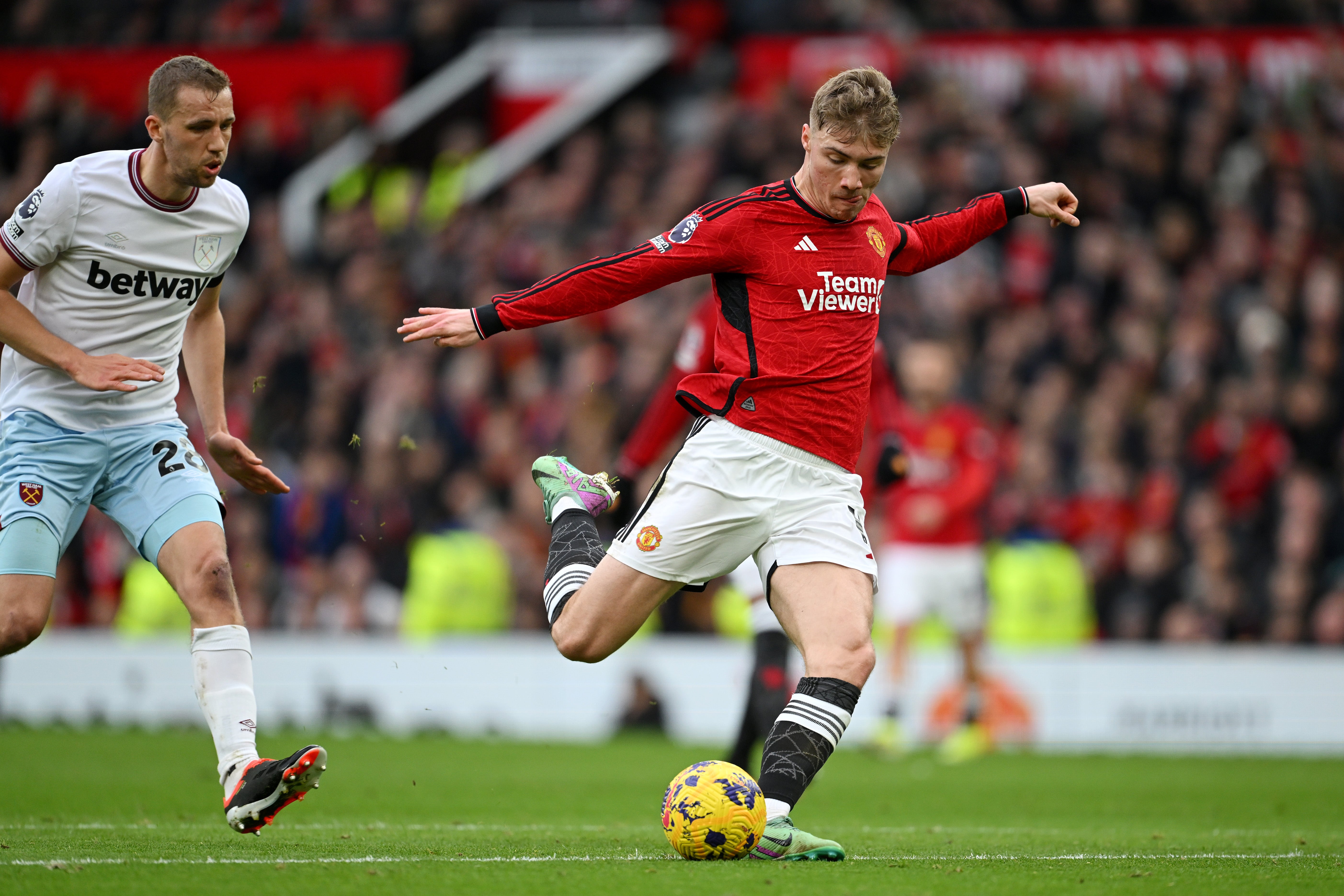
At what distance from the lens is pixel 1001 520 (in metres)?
14.9

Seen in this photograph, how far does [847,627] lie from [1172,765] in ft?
22.7

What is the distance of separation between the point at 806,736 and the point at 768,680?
110 inches

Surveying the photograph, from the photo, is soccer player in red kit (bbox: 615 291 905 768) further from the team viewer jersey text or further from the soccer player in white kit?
the soccer player in white kit

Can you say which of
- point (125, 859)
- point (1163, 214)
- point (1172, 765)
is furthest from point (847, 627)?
point (1163, 214)

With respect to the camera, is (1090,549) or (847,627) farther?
(1090,549)

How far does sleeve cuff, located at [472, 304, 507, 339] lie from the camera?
552cm

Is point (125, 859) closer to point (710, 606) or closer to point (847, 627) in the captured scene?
point (847, 627)

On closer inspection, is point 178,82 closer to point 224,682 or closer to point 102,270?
point 102,270

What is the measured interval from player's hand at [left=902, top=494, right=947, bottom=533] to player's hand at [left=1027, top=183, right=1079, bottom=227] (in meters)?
6.21

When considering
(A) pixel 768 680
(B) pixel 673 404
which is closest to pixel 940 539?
(A) pixel 768 680

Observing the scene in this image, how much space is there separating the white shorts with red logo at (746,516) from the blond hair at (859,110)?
1075 millimetres

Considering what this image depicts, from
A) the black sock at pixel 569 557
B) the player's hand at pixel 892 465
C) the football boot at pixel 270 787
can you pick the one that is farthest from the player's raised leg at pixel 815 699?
the player's hand at pixel 892 465

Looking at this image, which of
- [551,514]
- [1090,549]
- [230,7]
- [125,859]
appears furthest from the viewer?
[230,7]

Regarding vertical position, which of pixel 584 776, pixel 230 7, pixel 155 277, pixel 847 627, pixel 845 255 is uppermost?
pixel 230 7
